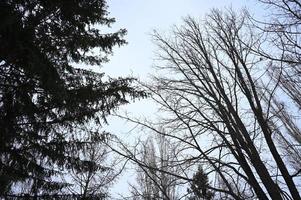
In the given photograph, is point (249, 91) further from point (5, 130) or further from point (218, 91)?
point (5, 130)

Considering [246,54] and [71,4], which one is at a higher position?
[71,4]

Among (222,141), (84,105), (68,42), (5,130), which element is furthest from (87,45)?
(222,141)

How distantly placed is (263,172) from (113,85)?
3.35m

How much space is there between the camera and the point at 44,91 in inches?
222

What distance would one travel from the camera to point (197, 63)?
725 cm

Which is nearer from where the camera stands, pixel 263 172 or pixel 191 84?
pixel 263 172

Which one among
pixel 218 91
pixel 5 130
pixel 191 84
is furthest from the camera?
pixel 191 84

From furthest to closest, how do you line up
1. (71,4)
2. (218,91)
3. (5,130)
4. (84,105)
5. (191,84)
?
1. (191,84)
2. (218,91)
3. (71,4)
4. (84,105)
5. (5,130)

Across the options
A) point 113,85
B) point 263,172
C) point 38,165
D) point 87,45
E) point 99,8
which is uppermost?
point 99,8

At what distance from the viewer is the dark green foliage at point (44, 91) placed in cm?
505

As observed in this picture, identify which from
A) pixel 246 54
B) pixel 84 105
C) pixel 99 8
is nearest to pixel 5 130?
pixel 84 105

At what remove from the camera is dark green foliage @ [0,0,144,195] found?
5.05 meters

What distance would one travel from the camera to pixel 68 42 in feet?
20.2

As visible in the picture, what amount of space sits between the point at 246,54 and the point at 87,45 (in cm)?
365
